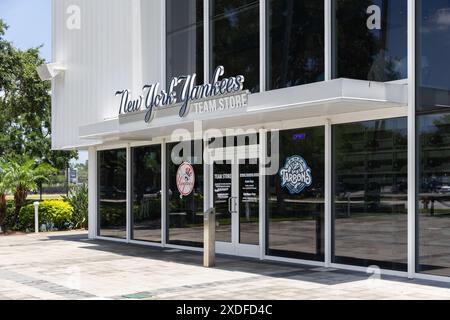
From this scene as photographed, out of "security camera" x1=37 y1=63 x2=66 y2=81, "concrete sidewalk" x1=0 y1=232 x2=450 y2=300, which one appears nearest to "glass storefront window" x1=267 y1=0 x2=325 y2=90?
"concrete sidewalk" x1=0 y1=232 x2=450 y2=300

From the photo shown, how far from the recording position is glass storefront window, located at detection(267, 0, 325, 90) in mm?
12164

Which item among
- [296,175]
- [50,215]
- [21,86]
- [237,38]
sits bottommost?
[50,215]

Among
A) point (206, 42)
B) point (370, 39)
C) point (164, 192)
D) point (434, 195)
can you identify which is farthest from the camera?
point (164, 192)

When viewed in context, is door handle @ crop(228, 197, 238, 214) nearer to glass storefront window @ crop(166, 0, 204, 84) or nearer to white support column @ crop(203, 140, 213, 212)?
white support column @ crop(203, 140, 213, 212)

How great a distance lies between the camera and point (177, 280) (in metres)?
10.8

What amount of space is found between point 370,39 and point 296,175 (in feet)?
9.98

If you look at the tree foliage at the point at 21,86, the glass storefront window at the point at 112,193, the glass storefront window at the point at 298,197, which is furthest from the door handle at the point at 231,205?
the tree foliage at the point at 21,86

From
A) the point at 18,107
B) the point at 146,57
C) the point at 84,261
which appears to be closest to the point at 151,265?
the point at 84,261

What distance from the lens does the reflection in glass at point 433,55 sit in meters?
10.1

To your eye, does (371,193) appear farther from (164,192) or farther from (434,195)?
(164,192)

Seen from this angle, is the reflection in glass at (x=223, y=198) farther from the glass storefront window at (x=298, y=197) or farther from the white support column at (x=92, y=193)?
the white support column at (x=92, y=193)

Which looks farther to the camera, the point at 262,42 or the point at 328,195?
the point at 262,42

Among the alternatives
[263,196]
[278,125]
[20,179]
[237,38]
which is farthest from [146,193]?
[20,179]

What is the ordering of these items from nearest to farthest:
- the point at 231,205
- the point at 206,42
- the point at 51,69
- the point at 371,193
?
the point at 371,193, the point at 231,205, the point at 206,42, the point at 51,69
